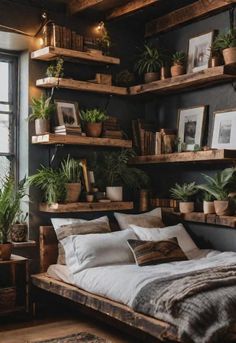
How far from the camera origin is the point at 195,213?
5.30m

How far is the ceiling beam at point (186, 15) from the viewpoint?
5176 millimetres

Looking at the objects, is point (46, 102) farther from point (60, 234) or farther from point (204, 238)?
point (204, 238)

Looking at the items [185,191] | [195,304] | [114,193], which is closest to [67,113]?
[114,193]

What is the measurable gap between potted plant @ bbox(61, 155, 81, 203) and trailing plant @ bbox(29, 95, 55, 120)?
51 cm

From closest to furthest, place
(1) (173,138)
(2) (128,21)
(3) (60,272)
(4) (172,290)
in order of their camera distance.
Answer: (4) (172,290) → (3) (60,272) → (1) (173,138) → (2) (128,21)

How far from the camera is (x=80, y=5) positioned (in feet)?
17.5

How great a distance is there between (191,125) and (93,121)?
1022mm

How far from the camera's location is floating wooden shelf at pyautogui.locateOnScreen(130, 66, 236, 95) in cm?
494

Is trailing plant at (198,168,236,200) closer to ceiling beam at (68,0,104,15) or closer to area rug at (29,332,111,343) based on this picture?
area rug at (29,332,111,343)

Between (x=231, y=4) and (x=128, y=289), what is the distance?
9.38 ft

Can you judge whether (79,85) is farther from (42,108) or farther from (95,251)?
(95,251)

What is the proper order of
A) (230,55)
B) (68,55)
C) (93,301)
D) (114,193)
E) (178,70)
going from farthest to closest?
(114,193) → (178,70) → (68,55) → (230,55) → (93,301)

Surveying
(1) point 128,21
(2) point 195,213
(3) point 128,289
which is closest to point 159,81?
(1) point 128,21

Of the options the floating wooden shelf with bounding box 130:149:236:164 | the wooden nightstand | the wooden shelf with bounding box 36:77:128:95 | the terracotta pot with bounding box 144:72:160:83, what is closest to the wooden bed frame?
the wooden nightstand
